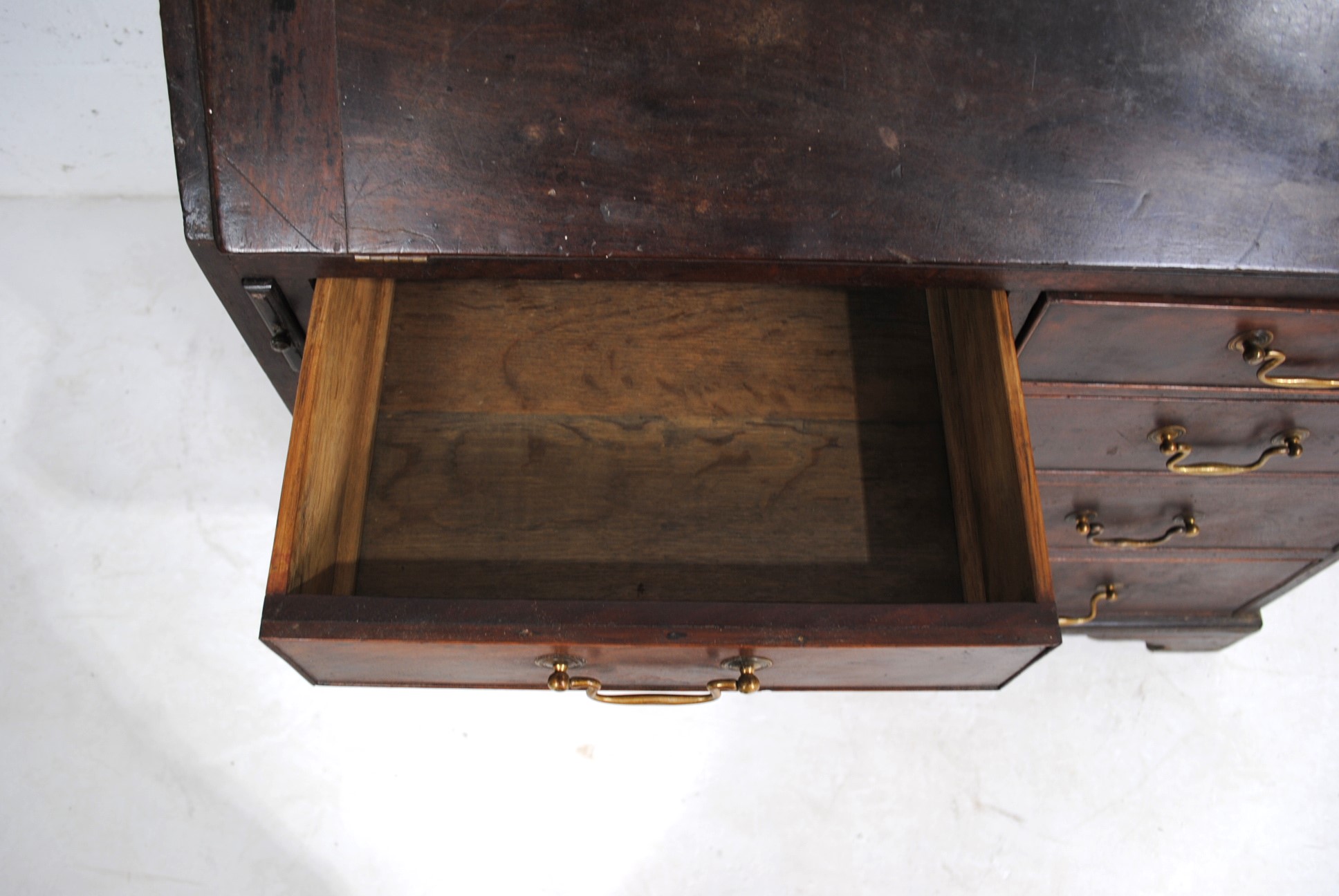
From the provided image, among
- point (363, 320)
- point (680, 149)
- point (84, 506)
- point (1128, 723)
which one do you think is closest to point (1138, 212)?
point (680, 149)

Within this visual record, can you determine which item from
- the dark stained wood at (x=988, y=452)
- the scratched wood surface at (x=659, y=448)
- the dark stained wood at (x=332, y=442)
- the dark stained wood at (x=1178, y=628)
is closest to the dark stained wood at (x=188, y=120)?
the dark stained wood at (x=332, y=442)

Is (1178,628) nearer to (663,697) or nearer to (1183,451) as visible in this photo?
(1183,451)

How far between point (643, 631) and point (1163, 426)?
0.63 metres

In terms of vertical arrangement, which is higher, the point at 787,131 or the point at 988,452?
the point at 787,131

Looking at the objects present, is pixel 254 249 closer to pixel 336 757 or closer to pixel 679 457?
pixel 679 457

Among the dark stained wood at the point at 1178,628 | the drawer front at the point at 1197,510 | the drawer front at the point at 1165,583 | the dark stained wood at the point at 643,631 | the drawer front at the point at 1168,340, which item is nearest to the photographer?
the dark stained wood at the point at 643,631

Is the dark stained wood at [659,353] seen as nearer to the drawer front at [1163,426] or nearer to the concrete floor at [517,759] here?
the drawer front at [1163,426]

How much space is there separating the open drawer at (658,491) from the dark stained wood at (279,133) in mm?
66

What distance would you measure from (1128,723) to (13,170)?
204cm

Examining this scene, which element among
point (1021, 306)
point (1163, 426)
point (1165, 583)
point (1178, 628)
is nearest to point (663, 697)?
point (1021, 306)

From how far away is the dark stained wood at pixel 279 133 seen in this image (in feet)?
2.61

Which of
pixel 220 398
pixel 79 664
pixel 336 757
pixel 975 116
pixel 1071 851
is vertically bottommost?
pixel 1071 851

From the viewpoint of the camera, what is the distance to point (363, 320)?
0.97 metres

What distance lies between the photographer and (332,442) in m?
0.88
